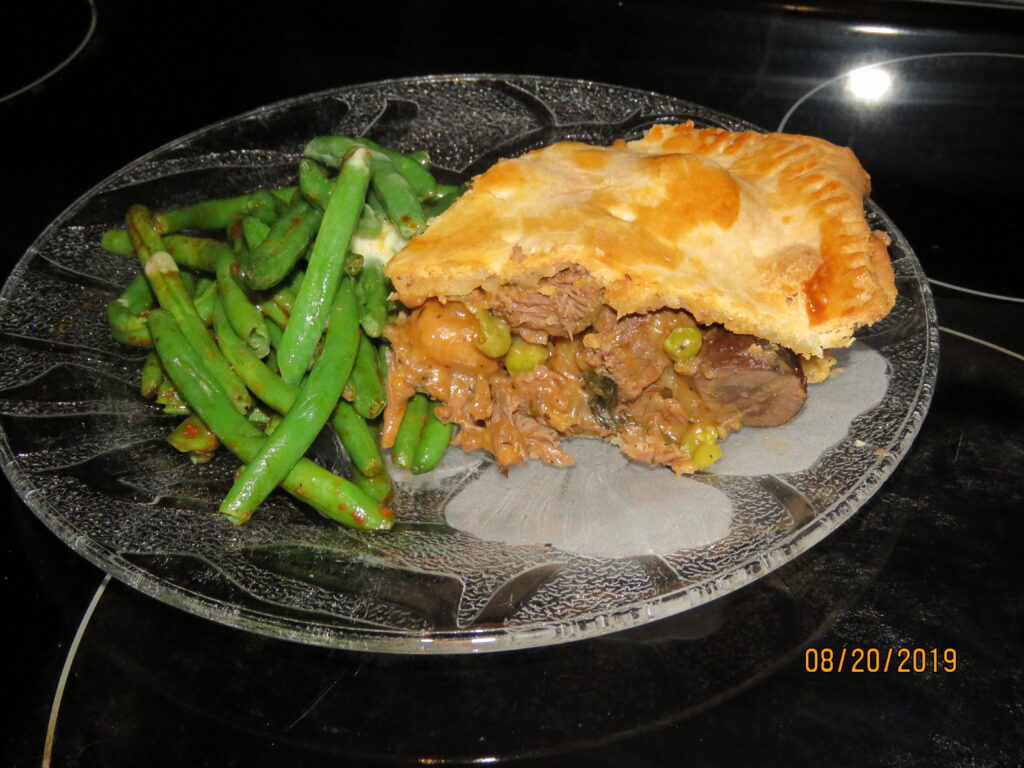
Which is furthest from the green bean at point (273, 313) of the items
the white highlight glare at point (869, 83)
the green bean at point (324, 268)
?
the white highlight glare at point (869, 83)

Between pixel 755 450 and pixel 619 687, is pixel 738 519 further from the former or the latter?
pixel 619 687

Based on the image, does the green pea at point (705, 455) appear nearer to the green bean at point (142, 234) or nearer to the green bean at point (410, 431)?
the green bean at point (410, 431)

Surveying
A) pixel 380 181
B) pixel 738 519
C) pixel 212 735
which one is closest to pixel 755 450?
pixel 738 519

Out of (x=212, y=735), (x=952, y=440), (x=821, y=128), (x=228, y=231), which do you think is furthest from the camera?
(x=821, y=128)

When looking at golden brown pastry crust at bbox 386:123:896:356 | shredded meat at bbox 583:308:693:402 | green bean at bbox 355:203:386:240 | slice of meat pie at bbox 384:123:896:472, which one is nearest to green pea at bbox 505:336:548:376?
slice of meat pie at bbox 384:123:896:472

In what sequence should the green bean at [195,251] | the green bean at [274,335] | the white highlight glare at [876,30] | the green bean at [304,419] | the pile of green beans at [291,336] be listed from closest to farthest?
1. the green bean at [304,419]
2. the pile of green beans at [291,336]
3. the green bean at [274,335]
4. the green bean at [195,251]
5. the white highlight glare at [876,30]

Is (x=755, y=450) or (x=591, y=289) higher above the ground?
(x=591, y=289)
